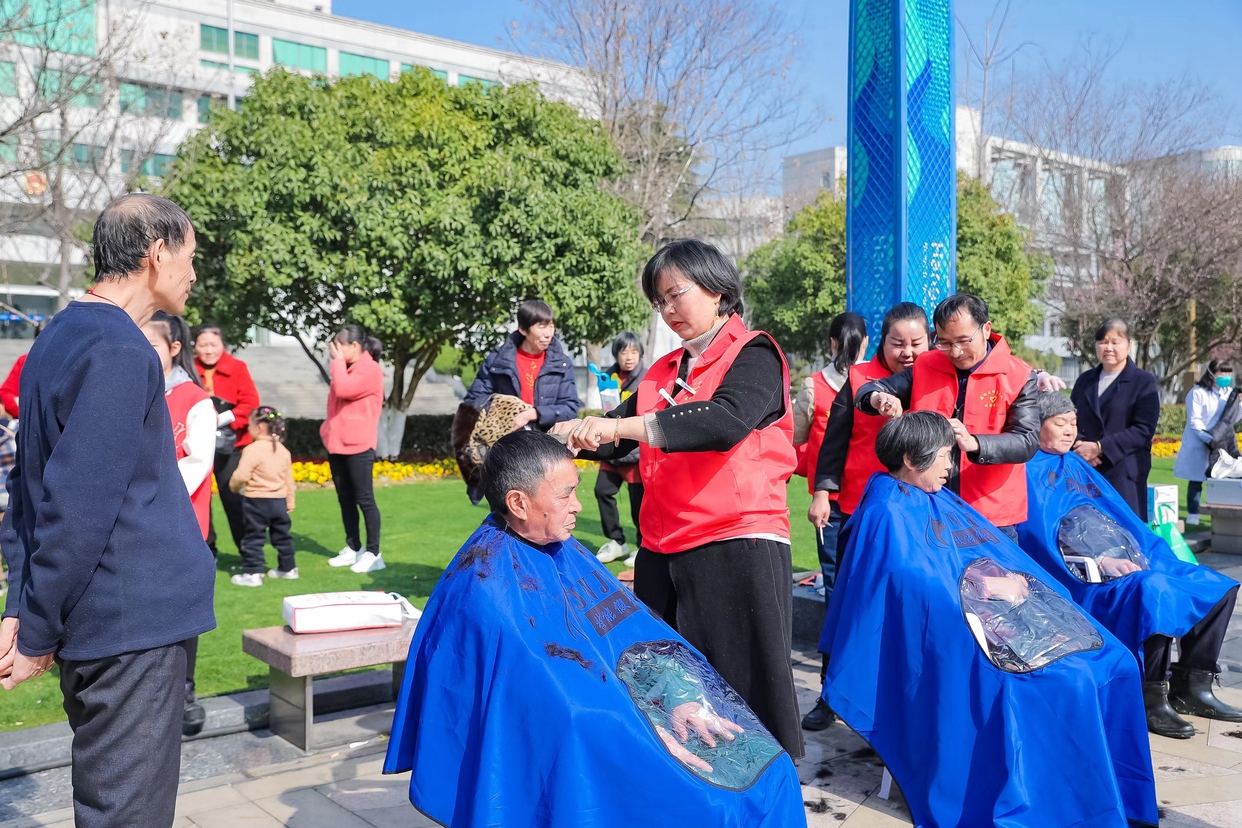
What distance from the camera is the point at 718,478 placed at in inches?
123

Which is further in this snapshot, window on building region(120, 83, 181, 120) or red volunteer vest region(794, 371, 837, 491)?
window on building region(120, 83, 181, 120)

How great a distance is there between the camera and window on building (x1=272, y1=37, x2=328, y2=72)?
4297cm

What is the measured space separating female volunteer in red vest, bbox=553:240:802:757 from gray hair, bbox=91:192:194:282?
3.78 ft

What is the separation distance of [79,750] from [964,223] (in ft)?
77.3

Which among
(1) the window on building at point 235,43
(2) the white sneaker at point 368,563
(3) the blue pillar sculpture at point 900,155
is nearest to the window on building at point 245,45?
(1) the window on building at point 235,43

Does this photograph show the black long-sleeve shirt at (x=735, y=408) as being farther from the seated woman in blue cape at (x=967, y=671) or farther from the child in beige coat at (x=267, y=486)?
the child in beige coat at (x=267, y=486)

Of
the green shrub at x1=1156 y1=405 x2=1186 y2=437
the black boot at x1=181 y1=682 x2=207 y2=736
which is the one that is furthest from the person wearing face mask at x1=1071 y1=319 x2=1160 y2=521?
the green shrub at x1=1156 y1=405 x2=1186 y2=437

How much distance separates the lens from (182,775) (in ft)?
13.9

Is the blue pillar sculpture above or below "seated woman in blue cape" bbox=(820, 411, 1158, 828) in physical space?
above

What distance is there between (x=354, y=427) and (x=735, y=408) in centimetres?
520

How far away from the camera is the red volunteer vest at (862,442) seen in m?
4.92

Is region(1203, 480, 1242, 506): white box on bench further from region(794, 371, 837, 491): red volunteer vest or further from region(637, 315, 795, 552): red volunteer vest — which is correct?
region(637, 315, 795, 552): red volunteer vest

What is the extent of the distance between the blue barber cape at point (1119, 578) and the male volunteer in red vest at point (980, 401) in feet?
1.25

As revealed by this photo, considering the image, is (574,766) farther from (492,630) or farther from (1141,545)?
(1141,545)
